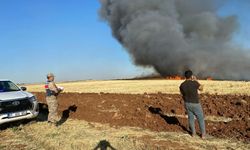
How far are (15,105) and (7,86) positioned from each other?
1.64m

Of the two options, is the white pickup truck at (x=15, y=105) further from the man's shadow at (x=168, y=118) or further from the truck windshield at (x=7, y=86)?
the man's shadow at (x=168, y=118)

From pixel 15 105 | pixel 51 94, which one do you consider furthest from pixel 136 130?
pixel 15 105

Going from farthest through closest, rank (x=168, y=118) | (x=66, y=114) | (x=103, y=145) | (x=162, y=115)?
1. (x=66, y=114)
2. (x=162, y=115)
3. (x=168, y=118)
4. (x=103, y=145)

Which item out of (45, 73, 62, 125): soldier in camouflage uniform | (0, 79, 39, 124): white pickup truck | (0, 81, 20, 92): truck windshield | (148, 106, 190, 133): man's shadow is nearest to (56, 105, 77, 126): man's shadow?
(45, 73, 62, 125): soldier in camouflage uniform

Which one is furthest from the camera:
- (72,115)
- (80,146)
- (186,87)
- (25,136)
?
(72,115)

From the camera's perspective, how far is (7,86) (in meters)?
13.6

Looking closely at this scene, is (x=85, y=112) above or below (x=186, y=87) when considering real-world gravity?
below

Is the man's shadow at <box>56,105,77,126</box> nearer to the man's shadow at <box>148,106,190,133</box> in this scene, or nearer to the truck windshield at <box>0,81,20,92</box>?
the truck windshield at <box>0,81,20,92</box>

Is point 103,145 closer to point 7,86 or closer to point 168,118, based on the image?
point 168,118

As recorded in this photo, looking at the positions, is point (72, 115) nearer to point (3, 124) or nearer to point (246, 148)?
point (3, 124)

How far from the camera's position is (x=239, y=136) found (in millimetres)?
9242

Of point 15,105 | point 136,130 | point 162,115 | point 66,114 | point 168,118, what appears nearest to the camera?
point 136,130

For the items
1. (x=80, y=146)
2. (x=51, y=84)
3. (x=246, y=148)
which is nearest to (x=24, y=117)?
(x=51, y=84)

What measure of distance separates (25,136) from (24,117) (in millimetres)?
1707
